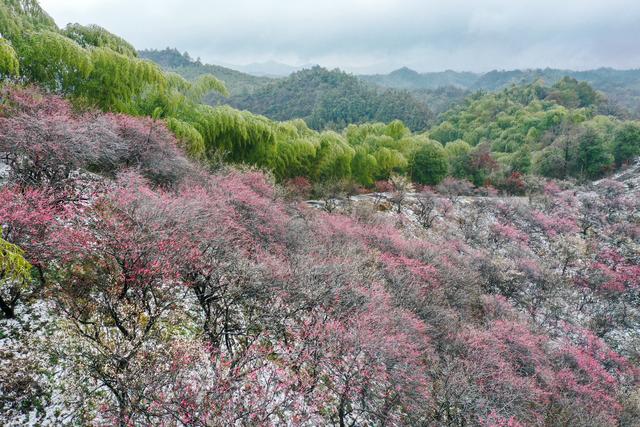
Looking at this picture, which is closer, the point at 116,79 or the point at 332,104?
the point at 116,79

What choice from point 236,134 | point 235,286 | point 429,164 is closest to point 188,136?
point 236,134

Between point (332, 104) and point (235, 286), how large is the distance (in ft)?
293

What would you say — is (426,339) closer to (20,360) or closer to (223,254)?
(223,254)

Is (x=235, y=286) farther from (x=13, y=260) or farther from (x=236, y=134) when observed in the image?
(x=236, y=134)

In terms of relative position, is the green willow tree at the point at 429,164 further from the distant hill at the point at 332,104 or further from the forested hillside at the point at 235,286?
the distant hill at the point at 332,104

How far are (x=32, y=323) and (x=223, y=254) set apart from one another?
334cm

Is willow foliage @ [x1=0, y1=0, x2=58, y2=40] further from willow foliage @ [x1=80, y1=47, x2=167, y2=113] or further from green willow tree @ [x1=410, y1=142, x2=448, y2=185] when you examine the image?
green willow tree @ [x1=410, y1=142, x2=448, y2=185]

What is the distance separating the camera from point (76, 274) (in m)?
6.70

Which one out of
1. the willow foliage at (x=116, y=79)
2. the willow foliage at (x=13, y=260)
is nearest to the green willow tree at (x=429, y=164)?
the willow foliage at (x=116, y=79)

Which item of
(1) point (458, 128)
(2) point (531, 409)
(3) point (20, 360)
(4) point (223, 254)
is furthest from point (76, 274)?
(1) point (458, 128)

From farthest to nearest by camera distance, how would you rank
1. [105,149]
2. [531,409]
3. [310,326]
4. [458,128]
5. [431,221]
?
[458,128] < [431,221] < [105,149] < [531,409] < [310,326]

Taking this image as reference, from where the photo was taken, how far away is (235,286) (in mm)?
7012

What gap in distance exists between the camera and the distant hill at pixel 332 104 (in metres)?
87.2

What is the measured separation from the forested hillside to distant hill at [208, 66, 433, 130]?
6693 centimetres
